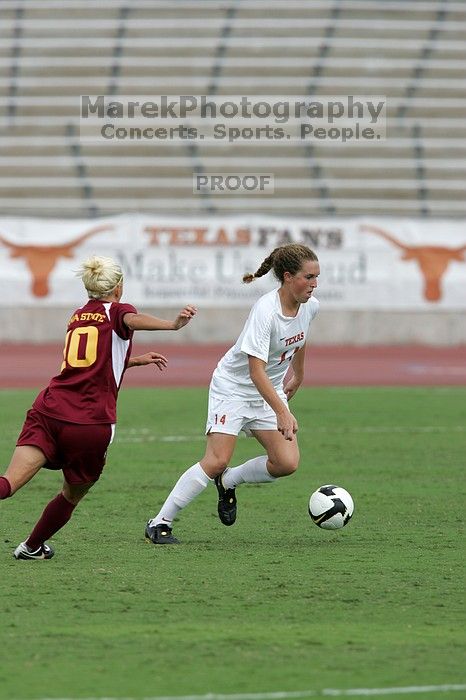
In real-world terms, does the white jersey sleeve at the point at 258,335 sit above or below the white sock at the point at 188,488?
above

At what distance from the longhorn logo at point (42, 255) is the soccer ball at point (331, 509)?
647 inches

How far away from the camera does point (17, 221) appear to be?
24.0 meters

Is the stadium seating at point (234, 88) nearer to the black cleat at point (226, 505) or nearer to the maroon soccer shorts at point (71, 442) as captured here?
the black cleat at point (226, 505)

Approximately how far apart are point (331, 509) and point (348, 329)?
1665 cm

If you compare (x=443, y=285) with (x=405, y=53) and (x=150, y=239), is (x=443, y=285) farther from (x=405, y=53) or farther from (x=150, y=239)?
(x=405, y=53)

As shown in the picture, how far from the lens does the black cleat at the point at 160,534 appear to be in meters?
7.80

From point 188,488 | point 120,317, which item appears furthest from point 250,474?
point 120,317

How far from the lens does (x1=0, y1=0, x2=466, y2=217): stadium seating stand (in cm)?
2794

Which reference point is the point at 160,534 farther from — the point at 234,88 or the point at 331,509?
the point at 234,88

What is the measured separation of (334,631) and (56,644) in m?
1.17

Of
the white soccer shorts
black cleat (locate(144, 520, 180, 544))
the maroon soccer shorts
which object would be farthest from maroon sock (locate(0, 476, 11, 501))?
Result: the white soccer shorts

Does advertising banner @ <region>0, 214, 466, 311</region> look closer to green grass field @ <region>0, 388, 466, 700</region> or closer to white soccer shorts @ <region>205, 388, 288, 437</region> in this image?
green grass field @ <region>0, 388, 466, 700</region>

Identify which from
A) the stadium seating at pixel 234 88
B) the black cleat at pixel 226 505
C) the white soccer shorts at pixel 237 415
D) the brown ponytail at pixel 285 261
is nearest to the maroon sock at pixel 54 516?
the white soccer shorts at pixel 237 415

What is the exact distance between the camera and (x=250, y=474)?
8094 millimetres
